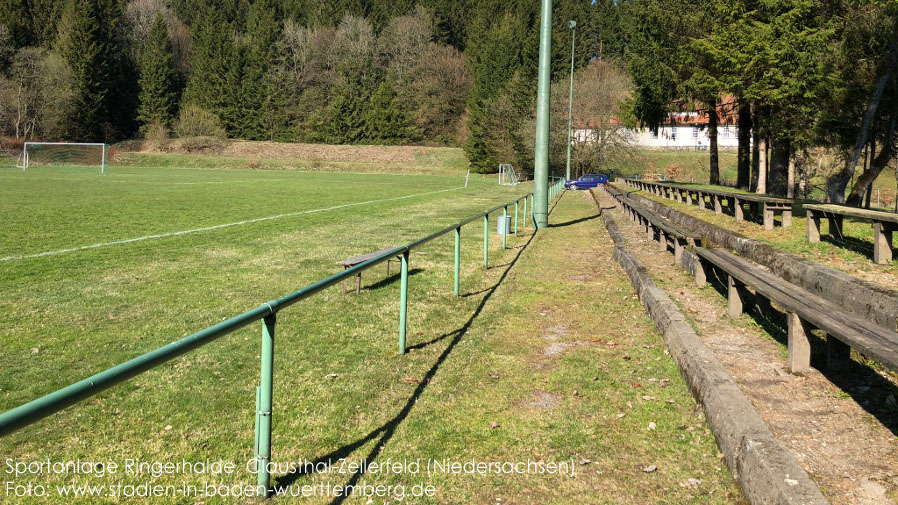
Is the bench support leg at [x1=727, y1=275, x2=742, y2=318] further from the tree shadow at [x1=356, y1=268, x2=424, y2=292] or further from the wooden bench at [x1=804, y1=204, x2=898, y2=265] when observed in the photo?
the tree shadow at [x1=356, y1=268, x2=424, y2=292]

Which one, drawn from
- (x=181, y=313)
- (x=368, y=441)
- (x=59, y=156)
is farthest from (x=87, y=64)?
(x=368, y=441)

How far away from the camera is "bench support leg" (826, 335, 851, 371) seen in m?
5.11

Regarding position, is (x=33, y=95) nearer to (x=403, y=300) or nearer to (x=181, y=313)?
(x=181, y=313)

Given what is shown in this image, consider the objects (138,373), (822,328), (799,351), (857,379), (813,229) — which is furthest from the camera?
(813,229)

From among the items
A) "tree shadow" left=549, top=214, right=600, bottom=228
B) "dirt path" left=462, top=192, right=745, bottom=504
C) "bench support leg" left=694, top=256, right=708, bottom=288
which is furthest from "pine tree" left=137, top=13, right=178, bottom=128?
"dirt path" left=462, top=192, right=745, bottom=504

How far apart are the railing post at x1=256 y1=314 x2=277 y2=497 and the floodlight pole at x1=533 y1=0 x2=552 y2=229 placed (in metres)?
13.1

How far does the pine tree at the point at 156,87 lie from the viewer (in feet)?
283

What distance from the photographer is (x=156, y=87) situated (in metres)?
86.9

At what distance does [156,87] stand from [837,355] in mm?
93844

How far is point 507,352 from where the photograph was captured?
19.8ft

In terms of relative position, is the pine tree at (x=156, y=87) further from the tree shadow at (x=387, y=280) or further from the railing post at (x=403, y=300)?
the railing post at (x=403, y=300)

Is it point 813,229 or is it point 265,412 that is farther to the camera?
point 813,229

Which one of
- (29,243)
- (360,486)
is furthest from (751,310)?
(29,243)

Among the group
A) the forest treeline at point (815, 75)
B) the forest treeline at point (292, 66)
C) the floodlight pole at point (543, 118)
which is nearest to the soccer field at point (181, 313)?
the floodlight pole at point (543, 118)
